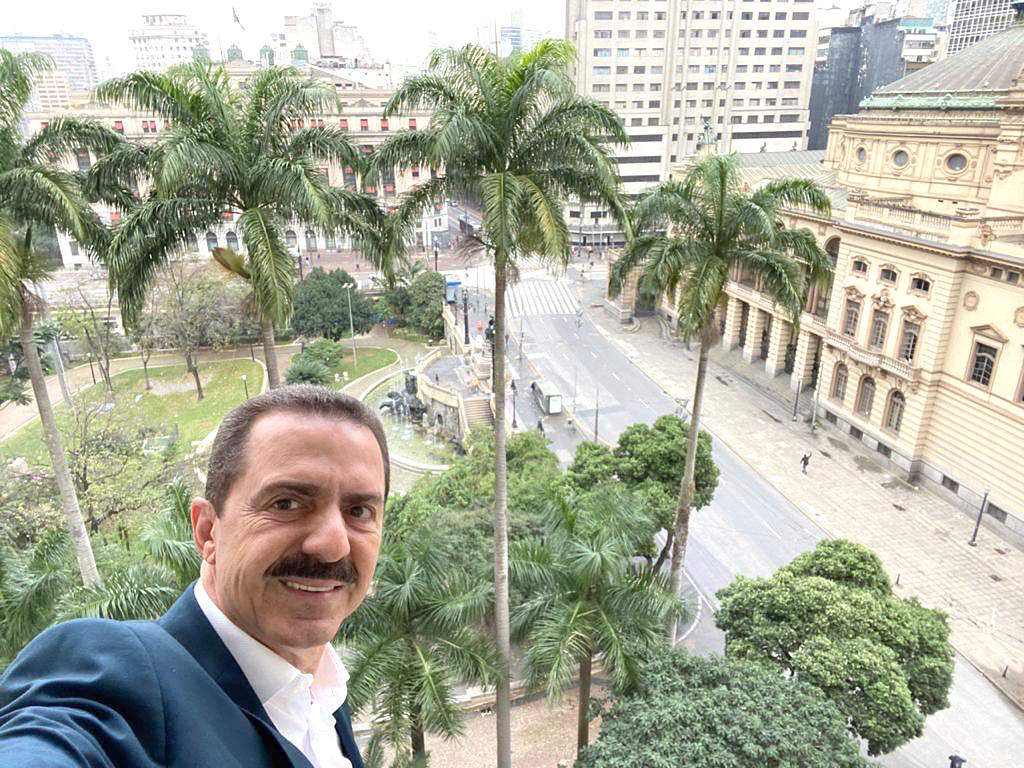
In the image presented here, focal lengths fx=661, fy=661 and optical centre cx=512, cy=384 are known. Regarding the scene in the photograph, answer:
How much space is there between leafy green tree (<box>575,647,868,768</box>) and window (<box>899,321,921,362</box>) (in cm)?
2372

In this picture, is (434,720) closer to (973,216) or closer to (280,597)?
(280,597)

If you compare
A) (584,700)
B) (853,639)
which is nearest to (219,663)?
(584,700)

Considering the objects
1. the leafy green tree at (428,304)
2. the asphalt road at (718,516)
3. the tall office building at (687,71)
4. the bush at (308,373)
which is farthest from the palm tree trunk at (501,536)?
the tall office building at (687,71)

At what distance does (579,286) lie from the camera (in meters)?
64.4

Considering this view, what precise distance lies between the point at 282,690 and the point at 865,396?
120ft

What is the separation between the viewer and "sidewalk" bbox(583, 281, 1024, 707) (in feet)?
69.8

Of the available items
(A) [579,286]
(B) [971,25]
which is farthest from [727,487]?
(B) [971,25]

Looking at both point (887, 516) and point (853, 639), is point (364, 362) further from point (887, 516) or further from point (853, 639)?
point (853, 639)

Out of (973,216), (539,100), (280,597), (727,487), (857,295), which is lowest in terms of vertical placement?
(727,487)

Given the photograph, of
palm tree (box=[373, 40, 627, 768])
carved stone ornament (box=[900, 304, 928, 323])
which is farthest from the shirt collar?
carved stone ornament (box=[900, 304, 928, 323])

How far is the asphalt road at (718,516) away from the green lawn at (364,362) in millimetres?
9130

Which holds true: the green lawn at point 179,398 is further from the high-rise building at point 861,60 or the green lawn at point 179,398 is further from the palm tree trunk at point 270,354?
the high-rise building at point 861,60

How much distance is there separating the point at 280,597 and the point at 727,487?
2956 centimetres

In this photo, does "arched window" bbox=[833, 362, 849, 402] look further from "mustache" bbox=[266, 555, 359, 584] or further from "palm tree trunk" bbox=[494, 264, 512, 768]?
"mustache" bbox=[266, 555, 359, 584]
